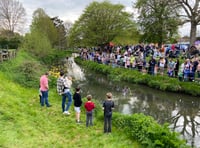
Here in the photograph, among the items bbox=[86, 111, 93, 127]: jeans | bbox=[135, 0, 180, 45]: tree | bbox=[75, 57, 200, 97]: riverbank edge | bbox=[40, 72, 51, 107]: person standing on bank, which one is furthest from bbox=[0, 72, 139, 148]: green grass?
bbox=[135, 0, 180, 45]: tree

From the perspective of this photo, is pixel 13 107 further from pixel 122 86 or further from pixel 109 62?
pixel 109 62

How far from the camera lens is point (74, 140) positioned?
1084 centimetres

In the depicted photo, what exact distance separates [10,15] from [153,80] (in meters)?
47.7

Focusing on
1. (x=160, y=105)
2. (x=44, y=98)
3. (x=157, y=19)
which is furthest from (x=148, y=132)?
(x=157, y=19)

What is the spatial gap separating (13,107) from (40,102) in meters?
2.05

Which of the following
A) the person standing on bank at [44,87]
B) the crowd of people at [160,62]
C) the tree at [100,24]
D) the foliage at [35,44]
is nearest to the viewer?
the person standing on bank at [44,87]

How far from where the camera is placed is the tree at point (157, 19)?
31875 mm

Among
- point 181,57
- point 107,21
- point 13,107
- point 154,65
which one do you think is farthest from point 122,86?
point 107,21

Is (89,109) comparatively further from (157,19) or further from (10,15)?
(10,15)

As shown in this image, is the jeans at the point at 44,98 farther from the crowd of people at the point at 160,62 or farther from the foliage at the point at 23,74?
the crowd of people at the point at 160,62

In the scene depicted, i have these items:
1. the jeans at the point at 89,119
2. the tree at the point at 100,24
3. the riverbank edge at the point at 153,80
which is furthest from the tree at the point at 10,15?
the jeans at the point at 89,119

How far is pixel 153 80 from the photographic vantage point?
24.0 meters

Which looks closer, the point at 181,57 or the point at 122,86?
the point at 122,86

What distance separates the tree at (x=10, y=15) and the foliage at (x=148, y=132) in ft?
184
